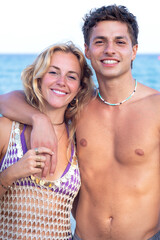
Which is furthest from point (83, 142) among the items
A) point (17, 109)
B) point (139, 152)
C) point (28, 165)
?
point (28, 165)

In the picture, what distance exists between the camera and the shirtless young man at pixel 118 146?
103 inches

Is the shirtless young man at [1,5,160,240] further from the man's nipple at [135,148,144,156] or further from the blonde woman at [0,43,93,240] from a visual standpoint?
the blonde woman at [0,43,93,240]

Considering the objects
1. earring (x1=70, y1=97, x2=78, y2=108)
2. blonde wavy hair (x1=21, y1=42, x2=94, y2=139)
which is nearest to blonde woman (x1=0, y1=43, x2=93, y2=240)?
blonde wavy hair (x1=21, y1=42, x2=94, y2=139)

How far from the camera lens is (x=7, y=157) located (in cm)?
237

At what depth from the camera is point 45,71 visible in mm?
2568

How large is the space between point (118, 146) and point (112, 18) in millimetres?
1023

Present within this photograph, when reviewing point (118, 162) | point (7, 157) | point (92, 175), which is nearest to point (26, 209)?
point (7, 157)

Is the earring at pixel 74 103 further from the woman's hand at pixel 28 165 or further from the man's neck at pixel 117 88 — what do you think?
the woman's hand at pixel 28 165

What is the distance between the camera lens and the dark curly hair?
8.93 feet

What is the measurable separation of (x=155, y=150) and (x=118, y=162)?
11.9 inches

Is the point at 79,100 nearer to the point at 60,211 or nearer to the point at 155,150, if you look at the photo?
the point at 155,150

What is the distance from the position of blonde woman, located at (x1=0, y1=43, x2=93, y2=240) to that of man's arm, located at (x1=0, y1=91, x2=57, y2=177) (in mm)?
59

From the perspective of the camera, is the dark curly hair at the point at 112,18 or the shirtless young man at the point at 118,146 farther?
the dark curly hair at the point at 112,18

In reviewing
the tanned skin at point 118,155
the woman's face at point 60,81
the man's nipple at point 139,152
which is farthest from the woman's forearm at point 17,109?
the man's nipple at point 139,152
